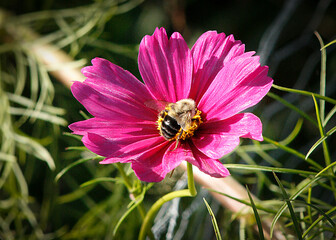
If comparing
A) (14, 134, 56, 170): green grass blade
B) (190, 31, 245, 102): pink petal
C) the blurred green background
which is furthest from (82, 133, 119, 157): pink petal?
(14, 134, 56, 170): green grass blade

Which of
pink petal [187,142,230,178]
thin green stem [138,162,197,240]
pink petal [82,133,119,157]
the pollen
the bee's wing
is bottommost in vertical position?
thin green stem [138,162,197,240]

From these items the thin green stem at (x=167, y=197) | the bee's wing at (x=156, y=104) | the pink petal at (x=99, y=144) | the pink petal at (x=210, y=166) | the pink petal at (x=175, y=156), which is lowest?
the thin green stem at (x=167, y=197)

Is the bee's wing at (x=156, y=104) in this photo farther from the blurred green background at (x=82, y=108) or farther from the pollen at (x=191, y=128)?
the blurred green background at (x=82, y=108)

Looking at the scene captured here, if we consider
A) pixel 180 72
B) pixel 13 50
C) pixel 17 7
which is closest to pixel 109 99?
pixel 180 72

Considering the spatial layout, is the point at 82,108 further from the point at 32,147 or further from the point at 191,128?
the point at 191,128

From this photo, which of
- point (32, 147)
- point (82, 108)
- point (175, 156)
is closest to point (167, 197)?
point (175, 156)

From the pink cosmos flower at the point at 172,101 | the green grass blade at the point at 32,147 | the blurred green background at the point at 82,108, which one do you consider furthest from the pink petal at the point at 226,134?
the green grass blade at the point at 32,147

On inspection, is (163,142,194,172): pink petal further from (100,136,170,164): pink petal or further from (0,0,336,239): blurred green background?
(0,0,336,239): blurred green background
